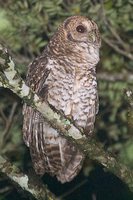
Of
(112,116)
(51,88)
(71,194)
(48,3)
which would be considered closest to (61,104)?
(51,88)

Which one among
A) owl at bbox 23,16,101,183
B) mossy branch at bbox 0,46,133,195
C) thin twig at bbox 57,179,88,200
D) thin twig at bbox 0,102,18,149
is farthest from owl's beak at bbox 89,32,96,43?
thin twig at bbox 57,179,88,200

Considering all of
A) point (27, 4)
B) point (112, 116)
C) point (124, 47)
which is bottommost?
point (112, 116)

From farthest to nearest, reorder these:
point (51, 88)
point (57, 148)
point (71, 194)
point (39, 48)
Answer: point (71, 194), point (39, 48), point (57, 148), point (51, 88)

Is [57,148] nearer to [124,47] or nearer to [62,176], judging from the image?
[62,176]

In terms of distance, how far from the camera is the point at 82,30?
5.41 meters

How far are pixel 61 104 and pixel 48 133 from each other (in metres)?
0.30

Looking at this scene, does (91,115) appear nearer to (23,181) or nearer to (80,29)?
(80,29)

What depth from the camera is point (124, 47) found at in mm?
7137

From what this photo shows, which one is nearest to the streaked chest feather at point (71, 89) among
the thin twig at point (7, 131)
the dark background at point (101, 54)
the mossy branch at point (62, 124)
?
the mossy branch at point (62, 124)

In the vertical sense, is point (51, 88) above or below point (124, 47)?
above

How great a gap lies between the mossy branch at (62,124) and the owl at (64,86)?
87 centimetres

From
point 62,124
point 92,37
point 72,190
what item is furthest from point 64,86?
point 72,190

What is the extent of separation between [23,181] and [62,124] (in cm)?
33

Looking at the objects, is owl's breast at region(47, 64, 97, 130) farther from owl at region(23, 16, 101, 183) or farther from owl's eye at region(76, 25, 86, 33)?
owl's eye at region(76, 25, 86, 33)
